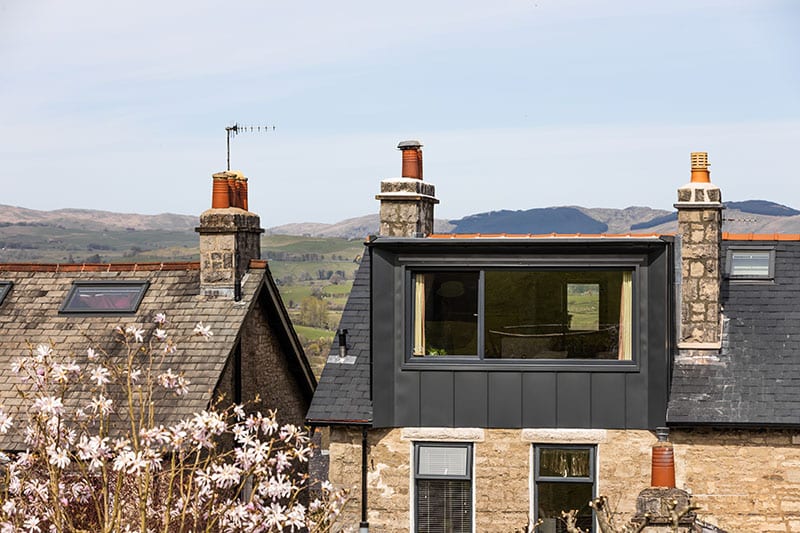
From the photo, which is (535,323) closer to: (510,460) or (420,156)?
(510,460)

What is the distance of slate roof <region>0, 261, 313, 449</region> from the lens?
19328mm

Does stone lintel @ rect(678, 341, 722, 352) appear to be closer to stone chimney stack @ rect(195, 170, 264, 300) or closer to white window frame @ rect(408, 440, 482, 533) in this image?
white window frame @ rect(408, 440, 482, 533)

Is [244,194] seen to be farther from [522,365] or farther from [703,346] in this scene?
[703,346]

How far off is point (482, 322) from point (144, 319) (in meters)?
7.44

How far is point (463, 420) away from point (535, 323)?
1.76m

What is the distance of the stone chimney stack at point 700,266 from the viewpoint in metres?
16.8

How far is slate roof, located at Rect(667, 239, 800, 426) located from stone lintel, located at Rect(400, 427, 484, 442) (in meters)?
2.75

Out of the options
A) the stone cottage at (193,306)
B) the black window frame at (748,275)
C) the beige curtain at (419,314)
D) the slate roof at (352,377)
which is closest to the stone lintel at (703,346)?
the black window frame at (748,275)

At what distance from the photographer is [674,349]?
661 inches

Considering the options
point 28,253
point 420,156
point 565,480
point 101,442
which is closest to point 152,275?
point 420,156

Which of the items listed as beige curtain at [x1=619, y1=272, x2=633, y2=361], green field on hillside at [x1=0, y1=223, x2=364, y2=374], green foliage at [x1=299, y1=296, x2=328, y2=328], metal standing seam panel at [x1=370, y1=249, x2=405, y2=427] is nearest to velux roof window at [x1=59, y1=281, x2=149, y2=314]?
metal standing seam panel at [x1=370, y1=249, x2=405, y2=427]

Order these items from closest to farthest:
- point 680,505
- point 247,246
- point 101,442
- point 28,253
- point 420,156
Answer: point 101,442, point 680,505, point 420,156, point 247,246, point 28,253

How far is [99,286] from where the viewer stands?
22.0 meters

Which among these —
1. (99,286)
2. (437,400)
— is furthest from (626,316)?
(99,286)
